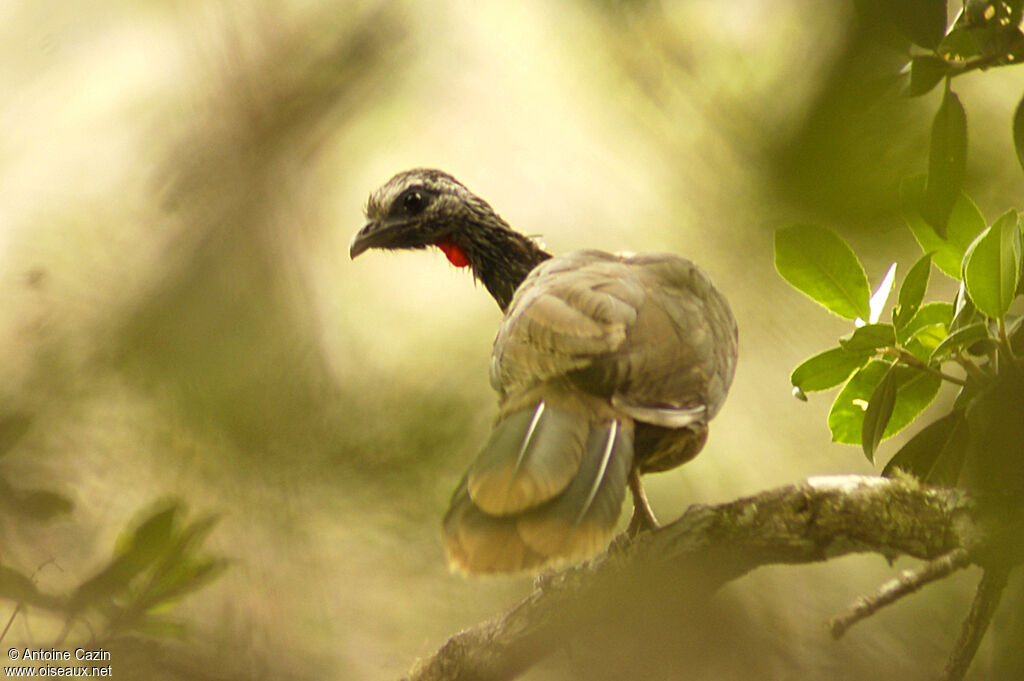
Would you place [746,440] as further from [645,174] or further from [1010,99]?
[1010,99]

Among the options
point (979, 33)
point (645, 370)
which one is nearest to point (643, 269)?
point (645, 370)

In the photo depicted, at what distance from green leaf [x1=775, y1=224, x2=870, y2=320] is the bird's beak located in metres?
1.69

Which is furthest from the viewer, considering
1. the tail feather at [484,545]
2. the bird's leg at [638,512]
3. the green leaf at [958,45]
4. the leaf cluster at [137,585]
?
the bird's leg at [638,512]

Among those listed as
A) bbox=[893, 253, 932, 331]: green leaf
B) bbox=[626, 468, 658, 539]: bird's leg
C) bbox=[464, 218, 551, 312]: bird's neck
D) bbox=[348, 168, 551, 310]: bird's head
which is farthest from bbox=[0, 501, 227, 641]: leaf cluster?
bbox=[893, 253, 932, 331]: green leaf

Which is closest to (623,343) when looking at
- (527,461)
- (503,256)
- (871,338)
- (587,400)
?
(587,400)

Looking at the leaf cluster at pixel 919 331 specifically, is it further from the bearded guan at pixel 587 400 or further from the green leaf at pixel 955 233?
the bearded guan at pixel 587 400

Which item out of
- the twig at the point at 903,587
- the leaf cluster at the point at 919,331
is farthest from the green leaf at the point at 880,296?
the twig at the point at 903,587

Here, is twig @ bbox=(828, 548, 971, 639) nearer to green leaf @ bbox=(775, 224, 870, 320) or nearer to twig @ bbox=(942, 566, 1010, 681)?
twig @ bbox=(942, 566, 1010, 681)

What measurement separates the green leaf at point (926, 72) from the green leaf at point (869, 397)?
671 mm

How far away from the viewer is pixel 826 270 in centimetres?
160

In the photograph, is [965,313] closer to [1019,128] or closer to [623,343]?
[1019,128]

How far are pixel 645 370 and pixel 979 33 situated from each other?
0.83m

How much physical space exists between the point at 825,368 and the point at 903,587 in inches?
18.2

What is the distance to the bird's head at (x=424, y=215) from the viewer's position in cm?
298
